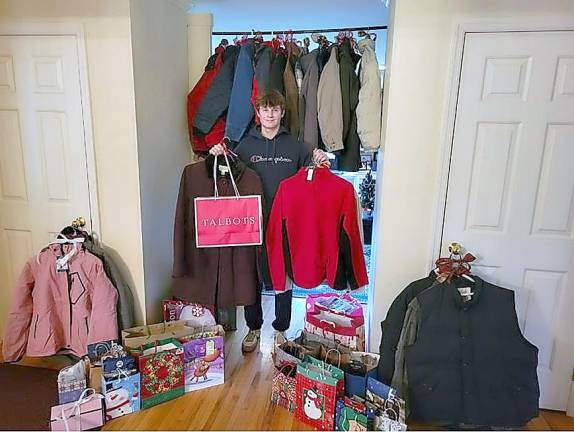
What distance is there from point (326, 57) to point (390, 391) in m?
1.85

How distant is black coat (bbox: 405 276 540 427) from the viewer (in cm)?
176

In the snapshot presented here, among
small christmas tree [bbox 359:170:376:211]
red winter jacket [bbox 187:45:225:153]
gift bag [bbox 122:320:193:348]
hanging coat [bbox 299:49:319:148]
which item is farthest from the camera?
small christmas tree [bbox 359:170:376:211]

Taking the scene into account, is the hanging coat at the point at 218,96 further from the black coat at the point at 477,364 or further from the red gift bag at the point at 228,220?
the black coat at the point at 477,364

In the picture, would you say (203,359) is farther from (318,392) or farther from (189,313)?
(318,392)

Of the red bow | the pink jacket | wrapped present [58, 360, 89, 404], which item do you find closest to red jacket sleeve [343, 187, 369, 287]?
the red bow

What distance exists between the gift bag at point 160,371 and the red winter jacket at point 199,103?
1.22 metres

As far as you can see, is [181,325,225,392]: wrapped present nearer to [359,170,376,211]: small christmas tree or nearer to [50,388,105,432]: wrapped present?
[50,388,105,432]: wrapped present

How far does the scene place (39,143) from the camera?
2.21 metres

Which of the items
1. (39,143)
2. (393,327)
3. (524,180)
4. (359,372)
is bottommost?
(359,372)

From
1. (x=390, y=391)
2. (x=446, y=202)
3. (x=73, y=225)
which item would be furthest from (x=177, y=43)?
(x=390, y=391)

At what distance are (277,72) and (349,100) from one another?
18.1 inches

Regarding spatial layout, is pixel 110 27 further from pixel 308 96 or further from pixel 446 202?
pixel 446 202

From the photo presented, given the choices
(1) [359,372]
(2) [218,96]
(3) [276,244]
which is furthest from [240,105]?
(1) [359,372]

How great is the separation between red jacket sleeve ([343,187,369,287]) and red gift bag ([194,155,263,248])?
456mm
